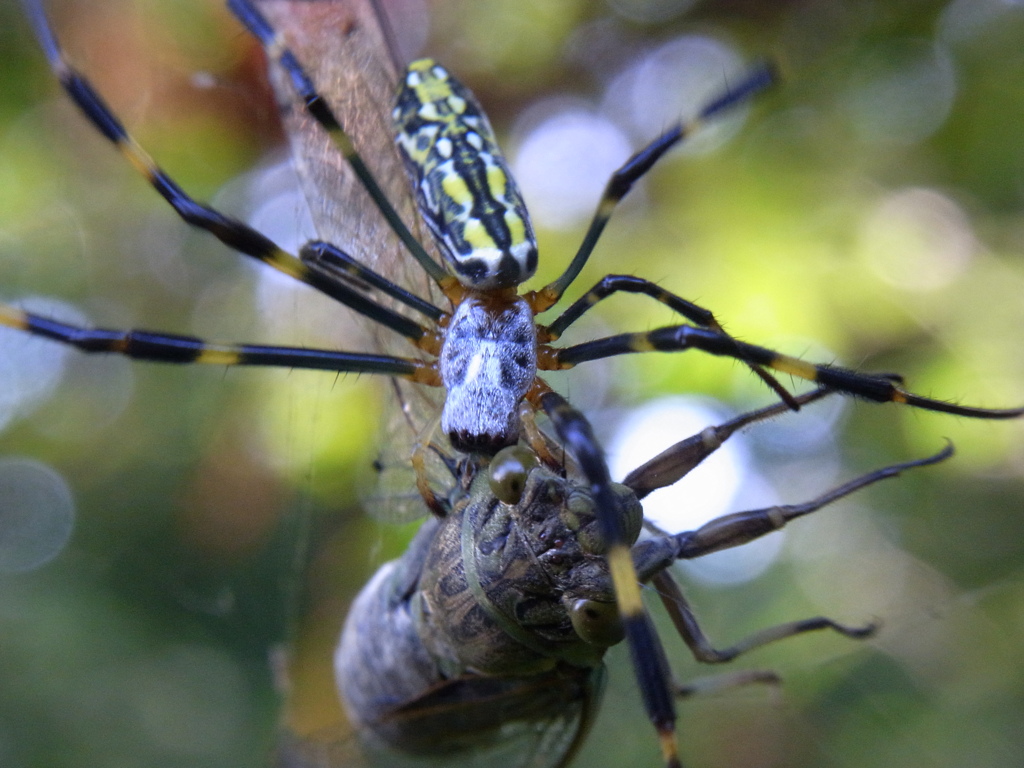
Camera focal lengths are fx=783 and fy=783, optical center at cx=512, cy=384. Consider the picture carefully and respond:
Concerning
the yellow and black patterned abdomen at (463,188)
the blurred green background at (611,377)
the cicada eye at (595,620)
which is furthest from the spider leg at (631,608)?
the blurred green background at (611,377)

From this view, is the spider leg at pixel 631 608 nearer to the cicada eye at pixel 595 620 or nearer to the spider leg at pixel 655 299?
the cicada eye at pixel 595 620

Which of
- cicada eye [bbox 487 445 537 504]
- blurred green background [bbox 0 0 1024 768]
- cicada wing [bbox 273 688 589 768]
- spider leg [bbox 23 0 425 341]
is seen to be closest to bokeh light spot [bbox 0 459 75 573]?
blurred green background [bbox 0 0 1024 768]

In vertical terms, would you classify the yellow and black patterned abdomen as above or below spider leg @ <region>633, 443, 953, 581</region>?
above

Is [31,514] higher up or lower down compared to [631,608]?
higher up

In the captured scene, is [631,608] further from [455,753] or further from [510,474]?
[455,753]

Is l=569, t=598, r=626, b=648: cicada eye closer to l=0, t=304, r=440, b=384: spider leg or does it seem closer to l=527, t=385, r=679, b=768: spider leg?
l=527, t=385, r=679, b=768: spider leg

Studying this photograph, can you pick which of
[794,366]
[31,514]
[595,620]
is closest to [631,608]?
[595,620]
